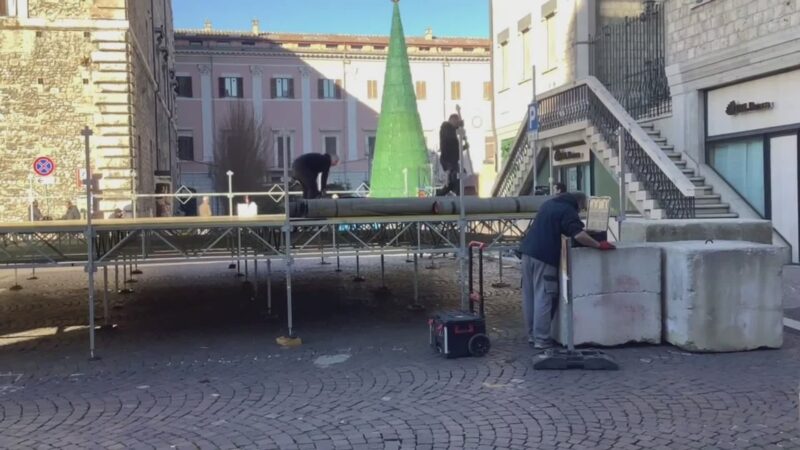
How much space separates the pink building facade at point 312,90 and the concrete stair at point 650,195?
36009mm

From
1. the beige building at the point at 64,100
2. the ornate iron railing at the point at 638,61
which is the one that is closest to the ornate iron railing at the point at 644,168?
the ornate iron railing at the point at 638,61

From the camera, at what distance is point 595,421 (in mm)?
5633

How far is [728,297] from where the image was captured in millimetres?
7797

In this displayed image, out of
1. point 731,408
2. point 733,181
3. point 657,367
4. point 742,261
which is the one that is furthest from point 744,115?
point 731,408

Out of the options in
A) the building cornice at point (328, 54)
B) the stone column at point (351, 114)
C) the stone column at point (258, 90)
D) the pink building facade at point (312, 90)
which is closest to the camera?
the building cornice at point (328, 54)

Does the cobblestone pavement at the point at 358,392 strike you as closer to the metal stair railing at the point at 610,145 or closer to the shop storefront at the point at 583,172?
the metal stair railing at the point at 610,145

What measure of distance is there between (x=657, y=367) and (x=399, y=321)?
411 centimetres

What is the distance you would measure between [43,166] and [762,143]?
21.2 meters

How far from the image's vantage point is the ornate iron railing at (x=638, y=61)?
1942 cm

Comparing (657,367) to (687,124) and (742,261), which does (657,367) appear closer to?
(742,261)

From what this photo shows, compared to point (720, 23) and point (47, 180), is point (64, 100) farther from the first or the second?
point (720, 23)

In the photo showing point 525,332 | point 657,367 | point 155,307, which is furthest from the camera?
point 155,307

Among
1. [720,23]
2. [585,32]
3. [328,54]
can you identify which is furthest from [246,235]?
[328,54]

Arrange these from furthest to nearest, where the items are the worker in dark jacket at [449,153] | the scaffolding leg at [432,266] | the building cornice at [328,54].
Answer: the building cornice at [328,54]
the scaffolding leg at [432,266]
the worker in dark jacket at [449,153]
